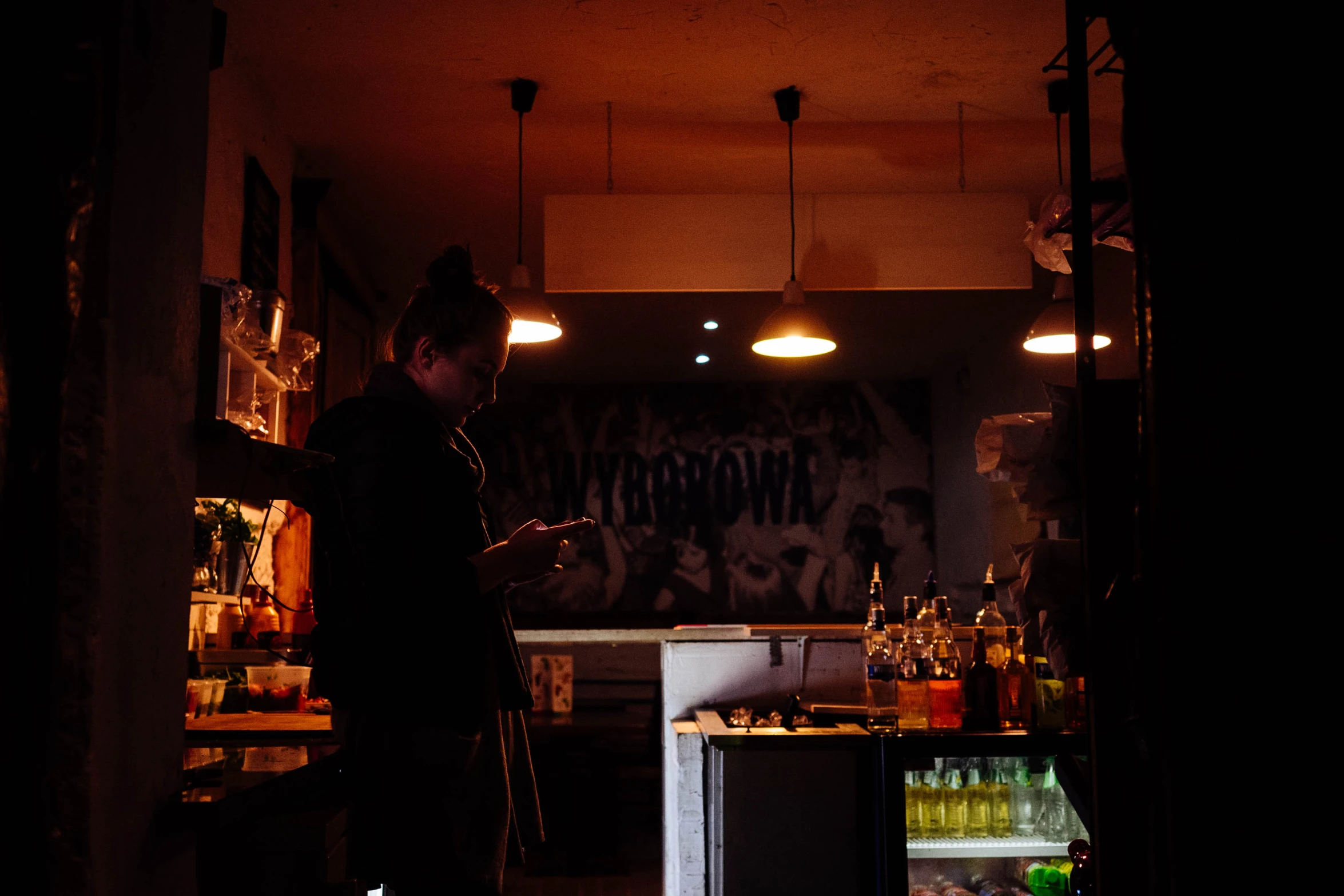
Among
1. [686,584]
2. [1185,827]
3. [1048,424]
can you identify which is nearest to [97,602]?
[1185,827]

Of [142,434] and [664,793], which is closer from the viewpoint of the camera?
[142,434]

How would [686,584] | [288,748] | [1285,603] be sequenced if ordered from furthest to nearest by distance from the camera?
[686,584]
[288,748]
[1285,603]

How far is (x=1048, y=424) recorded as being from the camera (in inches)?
78.4

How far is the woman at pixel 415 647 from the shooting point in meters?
1.70

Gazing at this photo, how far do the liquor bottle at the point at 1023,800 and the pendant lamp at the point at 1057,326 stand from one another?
92.5 inches

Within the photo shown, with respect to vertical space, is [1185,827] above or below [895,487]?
below

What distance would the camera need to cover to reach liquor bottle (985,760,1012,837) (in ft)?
9.99

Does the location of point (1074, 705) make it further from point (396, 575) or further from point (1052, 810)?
point (396, 575)

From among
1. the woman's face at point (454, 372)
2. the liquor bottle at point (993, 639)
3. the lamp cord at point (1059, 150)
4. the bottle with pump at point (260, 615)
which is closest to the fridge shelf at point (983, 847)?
the liquor bottle at point (993, 639)

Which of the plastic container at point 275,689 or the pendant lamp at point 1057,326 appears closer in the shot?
the plastic container at point 275,689

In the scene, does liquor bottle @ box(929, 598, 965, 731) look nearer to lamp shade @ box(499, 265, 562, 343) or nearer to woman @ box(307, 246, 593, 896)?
woman @ box(307, 246, 593, 896)

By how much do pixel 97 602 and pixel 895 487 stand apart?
958 centimetres

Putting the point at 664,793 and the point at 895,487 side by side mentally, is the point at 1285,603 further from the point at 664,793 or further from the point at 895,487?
the point at 895,487

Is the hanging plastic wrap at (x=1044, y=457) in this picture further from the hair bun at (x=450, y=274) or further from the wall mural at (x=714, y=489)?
the wall mural at (x=714, y=489)
